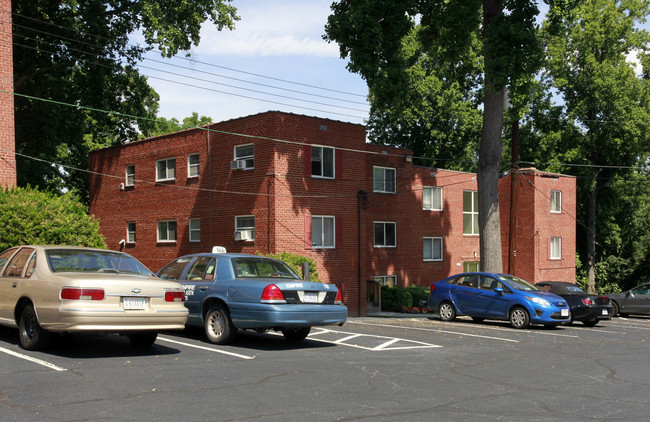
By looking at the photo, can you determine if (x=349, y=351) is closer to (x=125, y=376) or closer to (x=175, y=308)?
(x=175, y=308)

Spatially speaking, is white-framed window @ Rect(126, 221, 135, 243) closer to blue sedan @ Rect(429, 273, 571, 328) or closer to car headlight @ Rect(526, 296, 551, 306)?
blue sedan @ Rect(429, 273, 571, 328)

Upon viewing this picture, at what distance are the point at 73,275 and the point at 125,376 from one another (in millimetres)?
1880

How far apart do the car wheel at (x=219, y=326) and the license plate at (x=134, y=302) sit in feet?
6.57

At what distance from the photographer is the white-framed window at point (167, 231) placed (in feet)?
95.9

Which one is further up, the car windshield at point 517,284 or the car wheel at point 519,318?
the car windshield at point 517,284

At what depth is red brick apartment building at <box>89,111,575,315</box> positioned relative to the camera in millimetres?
25016

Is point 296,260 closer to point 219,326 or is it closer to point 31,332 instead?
point 219,326

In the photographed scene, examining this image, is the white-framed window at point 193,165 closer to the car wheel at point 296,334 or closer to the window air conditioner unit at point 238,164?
the window air conditioner unit at point 238,164

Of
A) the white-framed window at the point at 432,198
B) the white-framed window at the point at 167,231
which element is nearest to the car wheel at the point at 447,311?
the white-framed window at the point at 432,198

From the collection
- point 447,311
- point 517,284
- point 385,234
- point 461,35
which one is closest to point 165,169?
point 385,234

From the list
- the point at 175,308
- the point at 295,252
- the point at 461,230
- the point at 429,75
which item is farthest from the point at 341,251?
the point at 429,75

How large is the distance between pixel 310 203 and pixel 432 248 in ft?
36.0

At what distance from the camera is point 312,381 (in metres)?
7.89

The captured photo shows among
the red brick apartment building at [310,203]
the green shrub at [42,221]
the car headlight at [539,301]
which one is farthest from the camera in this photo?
the red brick apartment building at [310,203]
